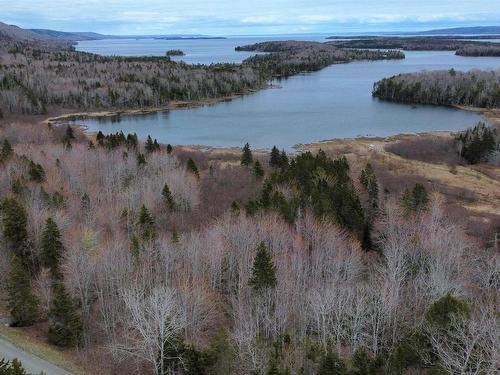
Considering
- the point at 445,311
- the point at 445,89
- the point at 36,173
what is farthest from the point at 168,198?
the point at 445,89

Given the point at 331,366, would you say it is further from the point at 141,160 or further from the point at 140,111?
the point at 140,111

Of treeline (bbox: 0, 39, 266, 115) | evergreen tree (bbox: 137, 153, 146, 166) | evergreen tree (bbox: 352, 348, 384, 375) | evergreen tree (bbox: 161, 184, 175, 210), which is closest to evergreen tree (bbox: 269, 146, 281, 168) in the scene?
evergreen tree (bbox: 137, 153, 146, 166)

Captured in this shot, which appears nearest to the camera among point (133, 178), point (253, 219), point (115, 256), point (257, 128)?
point (115, 256)

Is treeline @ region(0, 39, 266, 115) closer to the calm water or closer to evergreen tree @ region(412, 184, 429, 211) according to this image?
the calm water

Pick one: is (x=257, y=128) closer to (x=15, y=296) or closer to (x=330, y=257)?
(x=330, y=257)

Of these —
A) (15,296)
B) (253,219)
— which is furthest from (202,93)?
(15,296)

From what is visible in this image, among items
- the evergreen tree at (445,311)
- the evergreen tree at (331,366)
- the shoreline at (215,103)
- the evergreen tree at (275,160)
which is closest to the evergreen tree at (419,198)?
the evergreen tree at (275,160)
